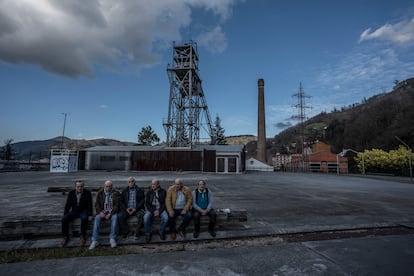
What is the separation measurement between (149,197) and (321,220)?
4.75 meters

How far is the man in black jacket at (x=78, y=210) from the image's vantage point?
187 inches

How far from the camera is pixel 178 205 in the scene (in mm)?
5469

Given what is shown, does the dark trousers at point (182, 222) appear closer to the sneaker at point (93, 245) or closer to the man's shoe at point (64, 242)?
the sneaker at point (93, 245)

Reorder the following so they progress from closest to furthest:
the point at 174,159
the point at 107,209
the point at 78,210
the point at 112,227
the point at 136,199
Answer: the point at 112,227 < the point at 78,210 < the point at 107,209 < the point at 136,199 < the point at 174,159

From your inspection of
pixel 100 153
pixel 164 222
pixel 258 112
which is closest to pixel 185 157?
pixel 100 153

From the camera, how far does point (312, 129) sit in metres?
95.9

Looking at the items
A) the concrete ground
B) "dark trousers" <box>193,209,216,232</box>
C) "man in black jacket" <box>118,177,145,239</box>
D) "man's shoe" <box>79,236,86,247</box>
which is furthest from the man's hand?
"dark trousers" <box>193,209,216,232</box>

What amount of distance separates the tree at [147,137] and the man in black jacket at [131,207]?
5379 cm

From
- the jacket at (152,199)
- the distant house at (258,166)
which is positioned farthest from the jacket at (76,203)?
the distant house at (258,166)

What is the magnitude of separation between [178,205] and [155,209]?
1.75ft

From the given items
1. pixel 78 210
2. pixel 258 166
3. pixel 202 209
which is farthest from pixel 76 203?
pixel 258 166

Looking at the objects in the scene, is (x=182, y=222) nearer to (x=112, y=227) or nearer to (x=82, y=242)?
(x=112, y=227)

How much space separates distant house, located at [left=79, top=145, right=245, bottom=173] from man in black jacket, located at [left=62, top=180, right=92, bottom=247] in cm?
2559

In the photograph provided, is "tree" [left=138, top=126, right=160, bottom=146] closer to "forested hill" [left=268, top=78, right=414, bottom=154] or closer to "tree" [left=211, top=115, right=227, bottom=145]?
"tree" [left=211, top=115, right=227, bottom=145]
